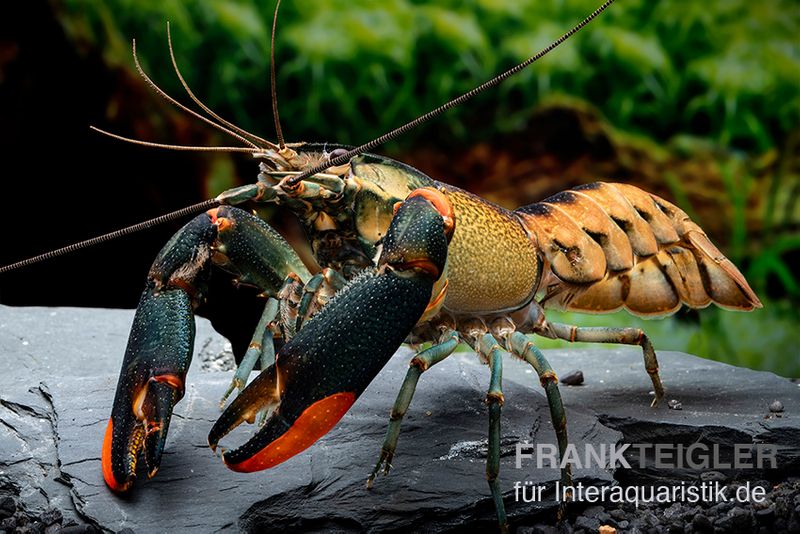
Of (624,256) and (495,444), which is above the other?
(624,256)

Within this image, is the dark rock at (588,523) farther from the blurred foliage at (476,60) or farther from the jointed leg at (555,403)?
the blurred foliage at (476,60)

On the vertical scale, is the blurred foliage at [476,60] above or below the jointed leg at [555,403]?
above

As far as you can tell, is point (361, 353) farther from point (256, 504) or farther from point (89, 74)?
point (89, 74)

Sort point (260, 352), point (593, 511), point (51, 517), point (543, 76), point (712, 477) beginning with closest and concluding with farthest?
point (51, 517) → point (593, 511) → point (712, 477) → point (260, 352) → point (543, 76)

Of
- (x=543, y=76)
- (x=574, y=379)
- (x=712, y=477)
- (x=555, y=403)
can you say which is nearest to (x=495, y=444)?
(x=555, y=403)

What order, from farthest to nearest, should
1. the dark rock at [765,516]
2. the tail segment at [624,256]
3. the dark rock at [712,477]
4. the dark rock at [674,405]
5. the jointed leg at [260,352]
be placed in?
the tail segment at [624,256] → the dark rock at [674,405] → the jointed leg at [260,352] → the dark rock at [712,477] → the dark rock at [765,516]

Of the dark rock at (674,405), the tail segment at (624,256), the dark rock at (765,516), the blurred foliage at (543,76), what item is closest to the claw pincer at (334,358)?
the tail segment at (624,256)

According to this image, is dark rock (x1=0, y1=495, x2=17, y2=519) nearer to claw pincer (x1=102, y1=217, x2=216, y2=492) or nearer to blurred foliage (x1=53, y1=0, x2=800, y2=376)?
claw pincer (x1=102, y1=217, x2=216, y2=492)

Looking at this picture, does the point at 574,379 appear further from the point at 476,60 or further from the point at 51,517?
the point at 476,60
